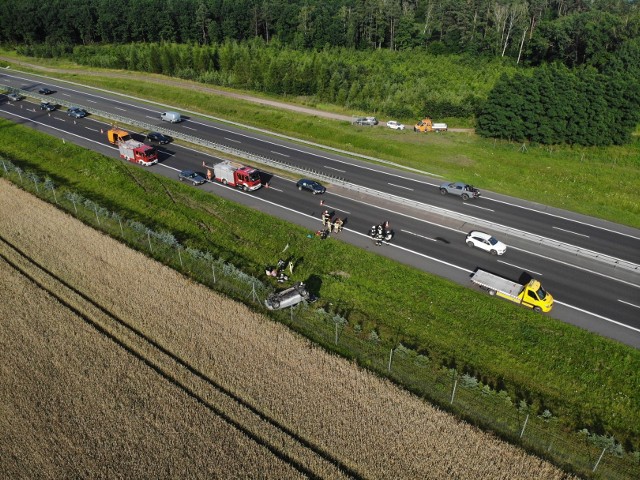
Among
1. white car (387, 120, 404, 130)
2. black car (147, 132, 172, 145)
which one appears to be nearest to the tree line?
white car (387, 120, 404, 130)

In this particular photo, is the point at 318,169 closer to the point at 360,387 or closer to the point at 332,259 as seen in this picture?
the point at 332,259

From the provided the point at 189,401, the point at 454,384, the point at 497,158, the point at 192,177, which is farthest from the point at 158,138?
the point at 454,384

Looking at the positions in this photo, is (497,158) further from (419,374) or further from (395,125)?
(419,374)

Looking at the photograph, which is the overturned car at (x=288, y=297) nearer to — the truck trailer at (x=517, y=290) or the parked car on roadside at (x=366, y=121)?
the truck trailer at (x=517, y=290)

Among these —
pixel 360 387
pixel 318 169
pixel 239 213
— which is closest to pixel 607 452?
pixel 360 387

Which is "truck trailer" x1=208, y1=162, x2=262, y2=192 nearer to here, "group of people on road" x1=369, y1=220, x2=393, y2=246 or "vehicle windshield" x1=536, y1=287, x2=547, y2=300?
"group of people on road" x1=369, y1=220, x2=393, y2=246

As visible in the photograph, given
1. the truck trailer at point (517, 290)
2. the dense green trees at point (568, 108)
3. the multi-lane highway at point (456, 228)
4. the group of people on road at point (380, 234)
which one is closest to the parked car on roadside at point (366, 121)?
the multi-lane highway at point (456, 228)
